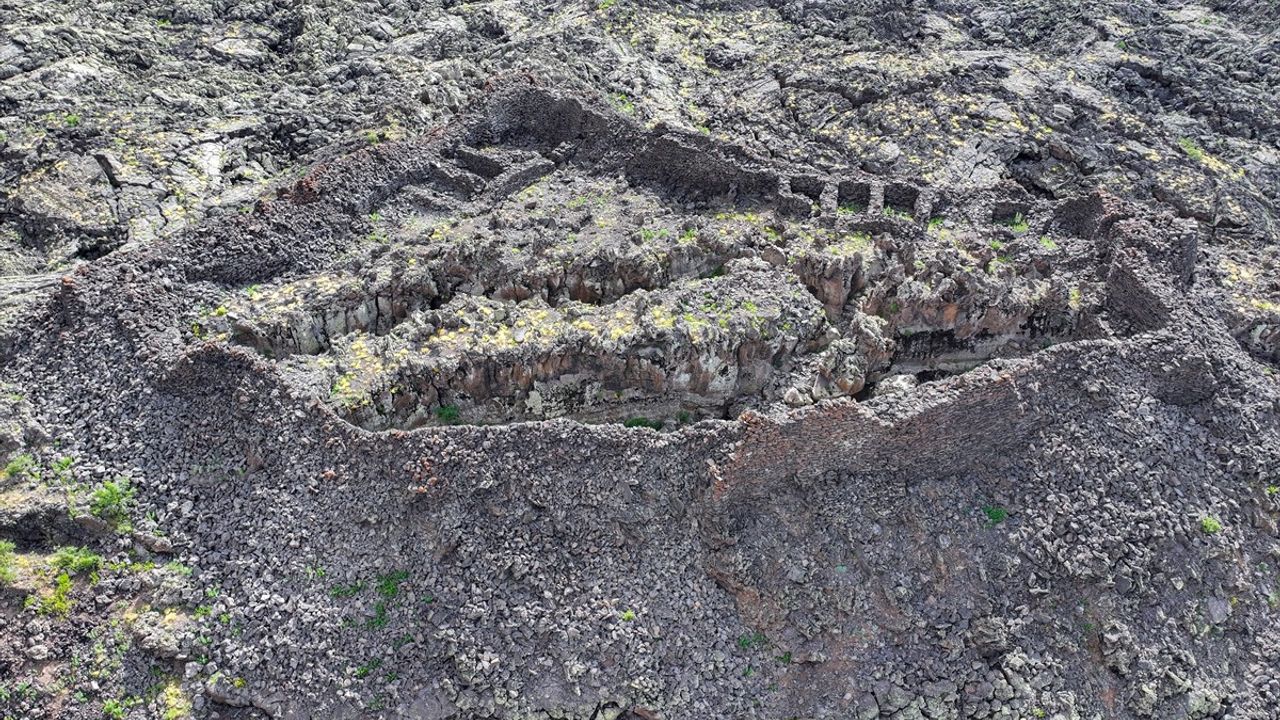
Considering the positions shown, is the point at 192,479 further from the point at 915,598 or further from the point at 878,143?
the point at 878,143

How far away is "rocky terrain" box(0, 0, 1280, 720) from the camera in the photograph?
18.7 metres

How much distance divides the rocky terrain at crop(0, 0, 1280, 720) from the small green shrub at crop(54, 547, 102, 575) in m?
0.07

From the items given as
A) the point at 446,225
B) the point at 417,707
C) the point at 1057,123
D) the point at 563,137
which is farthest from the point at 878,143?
the point at 417,707

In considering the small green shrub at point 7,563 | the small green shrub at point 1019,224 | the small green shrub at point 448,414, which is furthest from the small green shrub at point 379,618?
the small green shrub at point 1019,224

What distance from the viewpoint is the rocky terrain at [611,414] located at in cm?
1873

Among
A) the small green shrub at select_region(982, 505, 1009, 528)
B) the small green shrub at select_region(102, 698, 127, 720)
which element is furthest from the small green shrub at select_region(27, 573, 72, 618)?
the small green shrub at select_region(982, 505, 1009, 528)

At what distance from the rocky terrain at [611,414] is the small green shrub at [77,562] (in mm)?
67

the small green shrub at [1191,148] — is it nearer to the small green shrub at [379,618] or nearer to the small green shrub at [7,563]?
the small green shrub at [379,618]

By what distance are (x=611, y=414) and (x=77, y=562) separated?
12.8 meters

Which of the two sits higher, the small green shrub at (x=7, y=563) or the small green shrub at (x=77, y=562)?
the small green shrub at (x=7, y=563)

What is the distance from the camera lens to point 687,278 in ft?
87.5

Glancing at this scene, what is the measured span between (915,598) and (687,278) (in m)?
11.5

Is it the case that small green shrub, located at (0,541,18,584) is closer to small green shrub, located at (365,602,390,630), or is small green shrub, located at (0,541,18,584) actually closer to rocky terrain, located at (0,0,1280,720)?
rocky terrain, located at (0,0,1280,720)

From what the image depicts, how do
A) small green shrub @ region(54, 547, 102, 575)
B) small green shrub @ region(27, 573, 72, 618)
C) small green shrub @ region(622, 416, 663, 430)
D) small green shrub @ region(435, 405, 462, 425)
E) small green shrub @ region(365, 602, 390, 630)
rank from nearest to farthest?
small green shrub @ region(365, 602, 390, 630), small green shrub @ region(27, 573, 72, 618), small green shrub @ region(54, 547, 102, 575), small green shrub @ region(435, 405, 462, 425), small green shrub @ region(622, 416, 663, 430)
